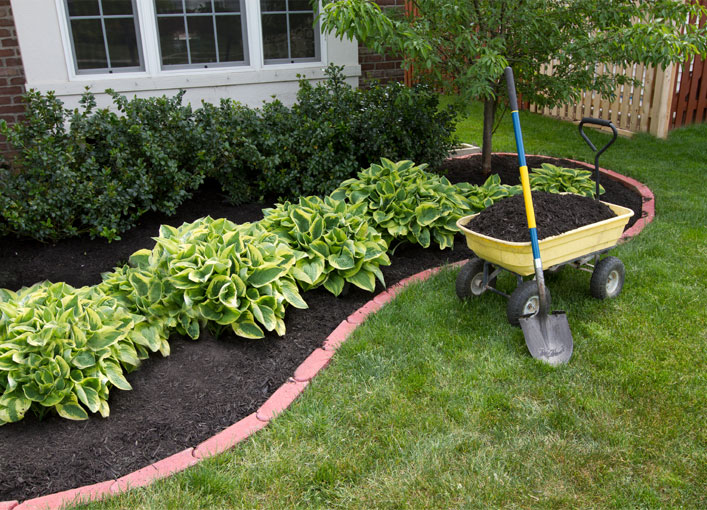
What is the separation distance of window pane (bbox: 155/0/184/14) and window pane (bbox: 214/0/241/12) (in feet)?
1.11

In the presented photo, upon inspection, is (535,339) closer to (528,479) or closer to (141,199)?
(528,479)

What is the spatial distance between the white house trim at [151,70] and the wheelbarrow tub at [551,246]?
3.02m

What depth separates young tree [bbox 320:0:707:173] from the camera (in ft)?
14.6

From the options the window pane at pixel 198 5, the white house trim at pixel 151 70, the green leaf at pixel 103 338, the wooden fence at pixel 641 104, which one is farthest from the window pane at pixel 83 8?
the wooden fence at pixel 641 104

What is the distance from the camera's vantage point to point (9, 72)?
495 centimetres

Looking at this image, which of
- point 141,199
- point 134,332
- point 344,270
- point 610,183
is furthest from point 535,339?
point 610,183

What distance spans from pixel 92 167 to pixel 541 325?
3.50 meters

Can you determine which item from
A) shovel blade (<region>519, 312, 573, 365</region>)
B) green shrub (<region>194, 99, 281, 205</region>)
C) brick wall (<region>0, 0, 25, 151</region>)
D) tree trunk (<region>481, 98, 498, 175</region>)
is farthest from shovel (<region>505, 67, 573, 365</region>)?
brick wall (<region>0, 0, 25, 151</region>)

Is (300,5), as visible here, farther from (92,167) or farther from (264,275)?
(264,275)

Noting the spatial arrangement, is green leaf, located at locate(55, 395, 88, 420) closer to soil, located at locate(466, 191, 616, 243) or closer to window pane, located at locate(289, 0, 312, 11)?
soil, located at locate(466, 191, 616, 243)

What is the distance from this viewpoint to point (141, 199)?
4773mm

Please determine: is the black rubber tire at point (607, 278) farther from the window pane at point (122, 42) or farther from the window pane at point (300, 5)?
the window pane at point (122, 42)

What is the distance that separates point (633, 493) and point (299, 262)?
2.31 meters

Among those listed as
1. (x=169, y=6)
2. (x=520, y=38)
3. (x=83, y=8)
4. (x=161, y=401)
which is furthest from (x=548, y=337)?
(x=83, y=8)
